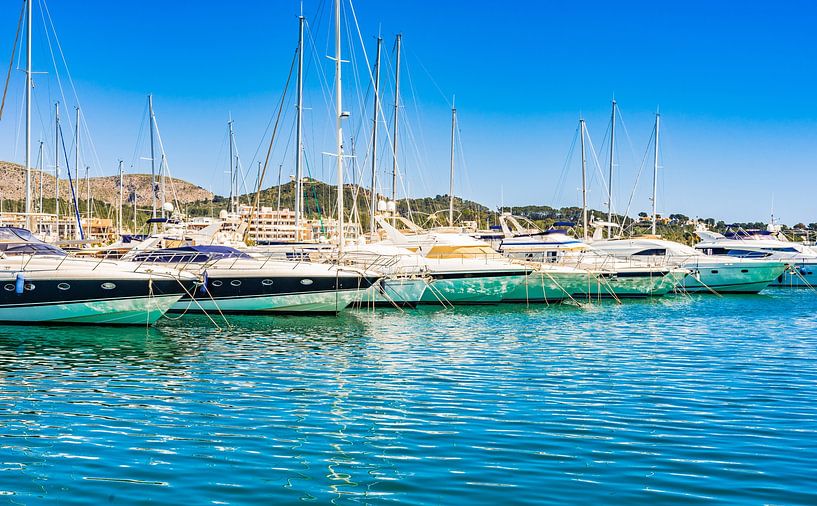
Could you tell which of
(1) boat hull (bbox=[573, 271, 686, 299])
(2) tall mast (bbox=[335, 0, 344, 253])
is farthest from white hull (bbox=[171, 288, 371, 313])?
(1) boat hull (bbox=[573, 271, 686, 299])

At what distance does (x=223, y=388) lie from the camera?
13805 mm

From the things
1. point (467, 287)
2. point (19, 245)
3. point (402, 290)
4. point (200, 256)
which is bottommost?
point (402, 290)

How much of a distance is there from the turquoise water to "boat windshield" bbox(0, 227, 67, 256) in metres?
4.18

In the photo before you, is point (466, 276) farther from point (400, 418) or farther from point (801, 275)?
point (801, 275)

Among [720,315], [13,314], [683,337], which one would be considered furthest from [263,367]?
[720,315]

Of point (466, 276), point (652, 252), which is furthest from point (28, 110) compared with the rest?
point (652, 252)

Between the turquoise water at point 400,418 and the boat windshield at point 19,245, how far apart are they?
418cm

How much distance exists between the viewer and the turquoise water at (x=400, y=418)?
27.4ft

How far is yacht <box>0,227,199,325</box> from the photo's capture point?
71.6 feet

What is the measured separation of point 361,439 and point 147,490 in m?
3.04

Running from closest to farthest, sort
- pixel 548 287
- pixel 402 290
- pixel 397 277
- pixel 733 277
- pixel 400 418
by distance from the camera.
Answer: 1. pixel 400 418
2. pixel 397 277
3. pixel 402 290
4. pixel 548 287
5. pixel 733 277

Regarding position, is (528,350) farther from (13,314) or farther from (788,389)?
(13,314)

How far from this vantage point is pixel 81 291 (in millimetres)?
21891

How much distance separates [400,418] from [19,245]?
18110mm
